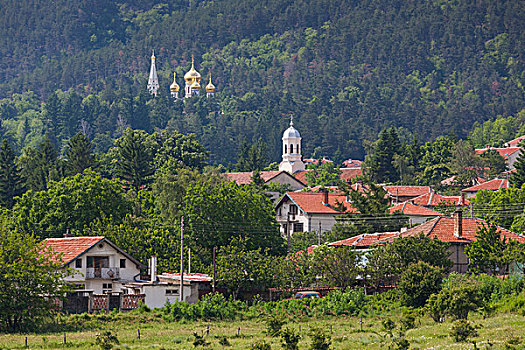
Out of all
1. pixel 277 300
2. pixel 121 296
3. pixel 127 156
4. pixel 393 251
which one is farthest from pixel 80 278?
pixel 127 156

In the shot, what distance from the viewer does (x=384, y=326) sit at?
48.7 meters

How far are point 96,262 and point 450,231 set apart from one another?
73.1ft

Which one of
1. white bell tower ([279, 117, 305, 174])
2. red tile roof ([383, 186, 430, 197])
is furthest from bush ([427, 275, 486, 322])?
white bell tower ([279, 117, 305, 174])

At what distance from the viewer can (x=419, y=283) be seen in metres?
59.2

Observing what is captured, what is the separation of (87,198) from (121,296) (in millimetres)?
20202

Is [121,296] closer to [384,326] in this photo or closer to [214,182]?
[384,326]

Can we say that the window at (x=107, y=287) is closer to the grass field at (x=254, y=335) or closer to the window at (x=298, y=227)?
the grass field at (x=254, y=335)

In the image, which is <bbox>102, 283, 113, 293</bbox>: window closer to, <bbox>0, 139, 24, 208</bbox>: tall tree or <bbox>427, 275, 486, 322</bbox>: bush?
<bbox>427, 275, 486, 322</bbox>: bush

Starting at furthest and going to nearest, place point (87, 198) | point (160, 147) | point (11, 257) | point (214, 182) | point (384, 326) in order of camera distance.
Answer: point (160, 147)
point (214, 182)
point (87, 198)
point (11, 257)
point (384, 326)

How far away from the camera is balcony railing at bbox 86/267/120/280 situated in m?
67.8

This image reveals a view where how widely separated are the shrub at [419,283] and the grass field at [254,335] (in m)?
3.33

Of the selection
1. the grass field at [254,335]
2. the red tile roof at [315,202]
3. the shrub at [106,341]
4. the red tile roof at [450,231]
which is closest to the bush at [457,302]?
the grass field at [254,335]

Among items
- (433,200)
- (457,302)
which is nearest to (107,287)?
(457,302)

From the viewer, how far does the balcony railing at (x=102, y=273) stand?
6781 cm
